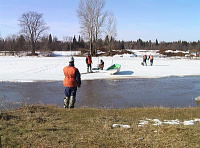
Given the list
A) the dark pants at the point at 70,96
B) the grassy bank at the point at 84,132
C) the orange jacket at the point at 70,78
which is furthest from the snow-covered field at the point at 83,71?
the grassy bank at the point at 84,132

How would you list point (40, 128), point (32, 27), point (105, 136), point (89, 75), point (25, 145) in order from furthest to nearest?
point (32, 27), point (89, 75), point (40, 128), point (105, 136), point (25, 145)

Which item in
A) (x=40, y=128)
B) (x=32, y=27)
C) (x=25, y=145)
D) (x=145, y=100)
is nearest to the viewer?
(x=25, y=145)

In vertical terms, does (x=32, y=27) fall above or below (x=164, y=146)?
above

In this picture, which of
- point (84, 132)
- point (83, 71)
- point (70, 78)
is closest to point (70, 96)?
point (70, 78)

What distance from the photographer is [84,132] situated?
5.39m

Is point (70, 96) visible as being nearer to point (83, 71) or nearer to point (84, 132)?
point (84, 132)

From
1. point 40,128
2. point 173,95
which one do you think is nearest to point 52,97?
point 173,95

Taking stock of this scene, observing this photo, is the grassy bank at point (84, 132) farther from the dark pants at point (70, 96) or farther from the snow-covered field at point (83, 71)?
the snow-covered field at point (83, 71)

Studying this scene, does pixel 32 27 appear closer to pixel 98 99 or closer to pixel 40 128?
pixel 98 99

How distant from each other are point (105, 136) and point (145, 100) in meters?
7.72

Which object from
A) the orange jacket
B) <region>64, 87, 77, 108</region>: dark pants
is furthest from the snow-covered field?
the orange jacket

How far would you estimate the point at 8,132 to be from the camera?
5.23 metres

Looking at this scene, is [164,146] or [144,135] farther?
[144,135]

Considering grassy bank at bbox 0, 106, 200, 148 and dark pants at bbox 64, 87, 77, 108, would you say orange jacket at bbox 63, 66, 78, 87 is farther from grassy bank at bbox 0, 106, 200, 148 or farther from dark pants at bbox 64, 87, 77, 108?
grassy bank at bbox 0, 106, 200, 148
